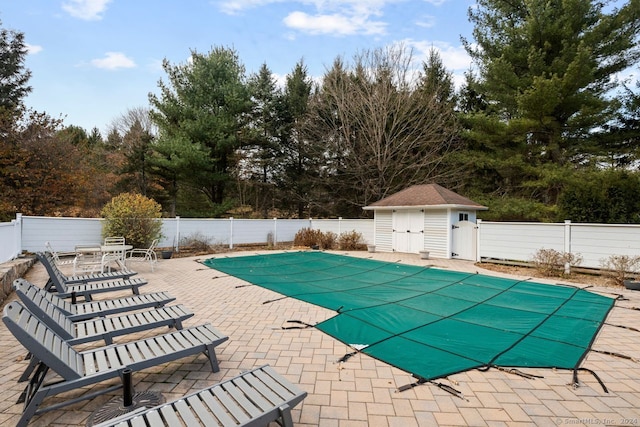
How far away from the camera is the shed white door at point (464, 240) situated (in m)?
10.1

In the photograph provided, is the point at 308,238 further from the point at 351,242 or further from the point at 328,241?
the point at 351,242

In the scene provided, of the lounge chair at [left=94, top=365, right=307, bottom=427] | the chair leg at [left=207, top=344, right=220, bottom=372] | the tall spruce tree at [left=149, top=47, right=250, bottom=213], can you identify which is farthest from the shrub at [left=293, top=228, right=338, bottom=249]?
the lounge chair at [left=94, top=365, right=307, bottom=427]

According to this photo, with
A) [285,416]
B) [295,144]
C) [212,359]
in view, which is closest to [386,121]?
[295,144]

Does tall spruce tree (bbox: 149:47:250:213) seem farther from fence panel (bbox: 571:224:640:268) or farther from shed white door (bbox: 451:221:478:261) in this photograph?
fence panel (bbox: 571:224:640:268)

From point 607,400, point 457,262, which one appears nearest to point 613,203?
point 457,262

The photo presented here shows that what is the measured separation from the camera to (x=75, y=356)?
7.42 feet

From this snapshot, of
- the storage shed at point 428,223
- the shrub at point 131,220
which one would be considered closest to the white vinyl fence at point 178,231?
the shrub at point 131,220

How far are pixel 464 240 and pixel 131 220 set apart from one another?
10.9 meters

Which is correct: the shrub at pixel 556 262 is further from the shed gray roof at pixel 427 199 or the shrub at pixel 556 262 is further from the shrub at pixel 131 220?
the shrub at pixel 131 220

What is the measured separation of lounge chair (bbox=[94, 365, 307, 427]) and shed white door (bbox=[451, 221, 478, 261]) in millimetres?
9636

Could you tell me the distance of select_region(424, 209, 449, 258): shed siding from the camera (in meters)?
10.7

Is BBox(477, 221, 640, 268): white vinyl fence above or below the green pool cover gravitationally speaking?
above

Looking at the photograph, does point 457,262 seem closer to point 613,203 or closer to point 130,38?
A: point 613,203

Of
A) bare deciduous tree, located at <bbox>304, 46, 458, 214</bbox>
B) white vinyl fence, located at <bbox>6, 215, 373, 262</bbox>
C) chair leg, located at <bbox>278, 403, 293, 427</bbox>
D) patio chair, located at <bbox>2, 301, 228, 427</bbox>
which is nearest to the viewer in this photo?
chair leg, located at <bbox>278, 403, 293, 427</bbox>
